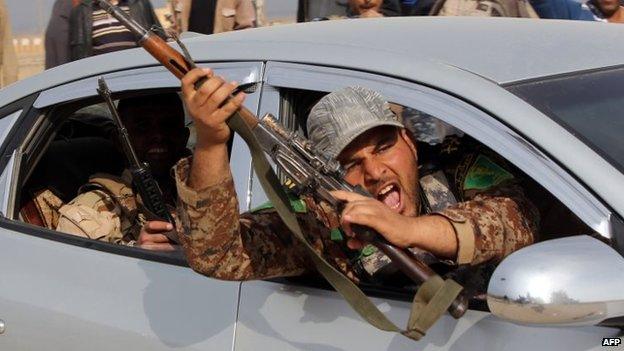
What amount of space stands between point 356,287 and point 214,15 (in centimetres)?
475

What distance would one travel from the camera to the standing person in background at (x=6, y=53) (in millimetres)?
9164

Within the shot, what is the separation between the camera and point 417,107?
242 centimetres

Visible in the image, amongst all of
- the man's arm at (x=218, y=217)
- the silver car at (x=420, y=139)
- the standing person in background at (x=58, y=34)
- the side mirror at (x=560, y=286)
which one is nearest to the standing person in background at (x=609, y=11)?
the silver car at (x=420, y=139)

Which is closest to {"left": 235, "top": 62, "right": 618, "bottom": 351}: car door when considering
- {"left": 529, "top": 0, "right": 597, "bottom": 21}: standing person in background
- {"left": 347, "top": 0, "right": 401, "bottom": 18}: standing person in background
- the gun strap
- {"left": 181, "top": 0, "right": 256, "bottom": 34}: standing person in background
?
the gun strap

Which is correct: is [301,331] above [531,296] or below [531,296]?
below

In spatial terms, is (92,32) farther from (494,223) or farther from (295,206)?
(494,223)

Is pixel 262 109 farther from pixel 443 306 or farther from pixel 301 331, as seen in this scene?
pixel 443 306

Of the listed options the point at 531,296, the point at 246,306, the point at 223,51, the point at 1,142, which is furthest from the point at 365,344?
the point at 1,142

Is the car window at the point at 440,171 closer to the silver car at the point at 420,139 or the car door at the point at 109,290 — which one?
the silver car at the point at 420,139

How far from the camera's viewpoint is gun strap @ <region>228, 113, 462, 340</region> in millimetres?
2139

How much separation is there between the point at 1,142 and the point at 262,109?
105 cm

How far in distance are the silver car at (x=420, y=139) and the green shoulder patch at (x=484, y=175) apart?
117 millimetres

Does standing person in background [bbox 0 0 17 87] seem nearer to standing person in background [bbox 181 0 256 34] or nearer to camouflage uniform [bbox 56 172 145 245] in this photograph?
standing person in background [bbox 181 0 256 34]

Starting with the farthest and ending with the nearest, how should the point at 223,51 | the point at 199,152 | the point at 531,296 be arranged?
1. the point at 223,51
2. the point at 199,152
3. the point at 531,296
